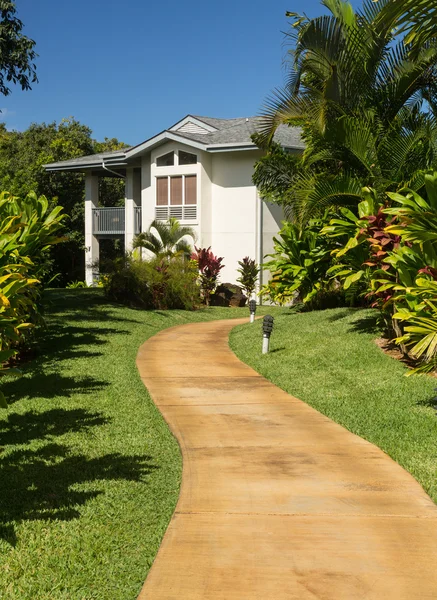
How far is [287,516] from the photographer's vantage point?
557 cm

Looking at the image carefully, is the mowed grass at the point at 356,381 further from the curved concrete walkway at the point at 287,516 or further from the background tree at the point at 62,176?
the background tree at the point at 62,176

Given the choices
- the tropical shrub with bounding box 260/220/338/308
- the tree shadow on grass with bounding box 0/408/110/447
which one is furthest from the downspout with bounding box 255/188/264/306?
the tree shadow on grass with bounding box 0/408/110/447

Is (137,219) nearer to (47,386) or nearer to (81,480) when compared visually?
(47,386)

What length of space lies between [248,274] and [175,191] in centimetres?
510

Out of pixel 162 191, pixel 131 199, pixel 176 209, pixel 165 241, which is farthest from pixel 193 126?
pixel 165 241

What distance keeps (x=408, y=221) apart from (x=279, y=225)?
59.9ft

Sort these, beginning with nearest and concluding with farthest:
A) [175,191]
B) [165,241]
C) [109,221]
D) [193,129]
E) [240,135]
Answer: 1. [165,241]
2. [240,135]
3. [175,191]
4. [193,129]
5. [109,221]

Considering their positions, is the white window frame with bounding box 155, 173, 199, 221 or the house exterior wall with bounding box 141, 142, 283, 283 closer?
the house exterior wall with bounding box 141, 142, 283, 283

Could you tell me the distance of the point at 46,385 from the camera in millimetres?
10586

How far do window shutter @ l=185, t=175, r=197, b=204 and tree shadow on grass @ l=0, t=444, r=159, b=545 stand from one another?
2136cm

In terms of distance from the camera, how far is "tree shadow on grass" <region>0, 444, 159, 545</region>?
18.2ft

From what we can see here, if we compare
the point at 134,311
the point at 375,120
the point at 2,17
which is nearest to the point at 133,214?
the point at 134,311

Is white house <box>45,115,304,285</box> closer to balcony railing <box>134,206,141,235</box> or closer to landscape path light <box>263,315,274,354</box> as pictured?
balcony railing <box>134,206,141,235</box>

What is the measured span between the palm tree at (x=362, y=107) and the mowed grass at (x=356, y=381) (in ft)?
8.49
